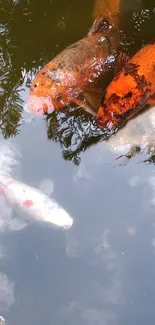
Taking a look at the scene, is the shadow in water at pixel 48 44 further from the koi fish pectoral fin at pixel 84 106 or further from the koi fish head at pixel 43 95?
the koi fish head at pixel 43 95

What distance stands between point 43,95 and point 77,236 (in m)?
1.03

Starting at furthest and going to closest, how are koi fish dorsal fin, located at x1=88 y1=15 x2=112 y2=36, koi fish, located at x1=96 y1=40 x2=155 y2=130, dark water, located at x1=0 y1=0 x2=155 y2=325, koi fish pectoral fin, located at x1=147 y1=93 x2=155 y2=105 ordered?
koi fish dorsal fin, located at x1=88 y1=15 x2=112 y2=36, koi fish pectoral fin, located at x1=147 y1=93 x2=155 y2=105, koi fish, located at x1=96 y1=40 x2=155 y2=130, dark water, located at x1=0 y1=0 x2=155 y2=325

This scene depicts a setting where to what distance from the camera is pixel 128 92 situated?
3676mm

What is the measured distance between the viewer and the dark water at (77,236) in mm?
3537

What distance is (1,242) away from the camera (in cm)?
367

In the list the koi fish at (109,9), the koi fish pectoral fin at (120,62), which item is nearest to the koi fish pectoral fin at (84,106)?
the koi fish pectoral fin at (120,62)

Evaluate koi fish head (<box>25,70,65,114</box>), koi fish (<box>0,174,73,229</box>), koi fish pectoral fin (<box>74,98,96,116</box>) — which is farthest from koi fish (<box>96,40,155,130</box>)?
koi fish (<box>0,174,73,229</box>)

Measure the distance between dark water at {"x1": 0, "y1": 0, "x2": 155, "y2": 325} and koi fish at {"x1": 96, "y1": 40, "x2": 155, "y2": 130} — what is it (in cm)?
24

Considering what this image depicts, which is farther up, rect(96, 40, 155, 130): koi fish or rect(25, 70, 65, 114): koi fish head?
rect(96, 40, 155, 130): koi fish

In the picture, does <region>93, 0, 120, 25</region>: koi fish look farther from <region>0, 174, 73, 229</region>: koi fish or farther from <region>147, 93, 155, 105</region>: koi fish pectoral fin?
<region>0, 174, 73, 229</region>: koi fish

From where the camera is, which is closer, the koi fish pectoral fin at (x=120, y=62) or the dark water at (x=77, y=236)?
the dark water at (x=77, y=236)

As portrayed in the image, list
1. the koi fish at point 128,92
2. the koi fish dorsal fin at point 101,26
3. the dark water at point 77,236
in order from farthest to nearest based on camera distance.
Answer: the koi fish dorsal fin at point 101,26 → the koi fish at point 128,92 → the dark water at point 77,236

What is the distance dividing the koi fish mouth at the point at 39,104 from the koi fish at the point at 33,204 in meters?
0.54

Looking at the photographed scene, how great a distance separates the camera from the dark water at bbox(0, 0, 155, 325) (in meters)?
3.54
